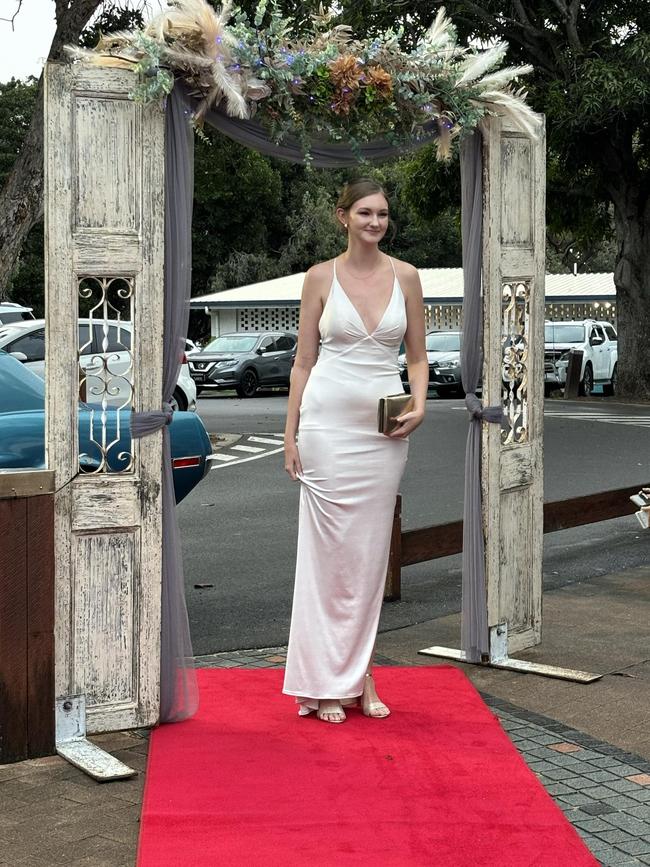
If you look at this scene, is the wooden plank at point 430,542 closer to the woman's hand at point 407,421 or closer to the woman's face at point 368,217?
the woman's hand at point 407,421

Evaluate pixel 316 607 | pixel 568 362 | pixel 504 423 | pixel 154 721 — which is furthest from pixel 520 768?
pixel 568 362

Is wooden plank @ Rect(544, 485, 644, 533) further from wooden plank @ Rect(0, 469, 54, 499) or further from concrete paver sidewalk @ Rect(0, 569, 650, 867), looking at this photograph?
wooden plank @ Rect(0, 469, 54, 499)

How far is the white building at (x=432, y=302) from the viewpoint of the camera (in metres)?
41.9

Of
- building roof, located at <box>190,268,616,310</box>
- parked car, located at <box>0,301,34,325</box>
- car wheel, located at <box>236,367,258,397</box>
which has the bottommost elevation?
car wheel, located at <box>236,367,258,397</box>

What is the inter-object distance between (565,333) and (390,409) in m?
26.3

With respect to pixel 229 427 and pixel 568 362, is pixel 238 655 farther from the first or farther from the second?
pixel 568 362

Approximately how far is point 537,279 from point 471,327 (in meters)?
0.58

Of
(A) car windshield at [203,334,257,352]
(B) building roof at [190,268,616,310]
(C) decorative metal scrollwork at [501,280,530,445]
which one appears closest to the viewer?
(C) decorative metal scrollwork at [501,280,530,445]

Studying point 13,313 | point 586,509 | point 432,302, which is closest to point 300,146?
point 586,509

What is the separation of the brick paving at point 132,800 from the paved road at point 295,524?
219 cm

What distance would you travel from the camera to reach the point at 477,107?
6273mm

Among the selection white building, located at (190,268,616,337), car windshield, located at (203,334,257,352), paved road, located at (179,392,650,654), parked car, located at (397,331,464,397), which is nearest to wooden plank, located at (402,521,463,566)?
paved road, located at (179,392,650,654)

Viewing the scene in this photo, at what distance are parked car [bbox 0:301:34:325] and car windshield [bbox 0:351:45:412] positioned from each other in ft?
33.2

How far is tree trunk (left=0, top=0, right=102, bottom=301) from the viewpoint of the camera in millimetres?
17109
